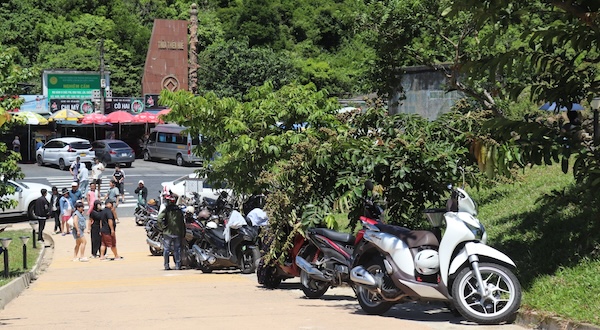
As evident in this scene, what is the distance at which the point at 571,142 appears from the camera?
744 cm

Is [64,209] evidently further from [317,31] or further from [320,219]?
[317,31]

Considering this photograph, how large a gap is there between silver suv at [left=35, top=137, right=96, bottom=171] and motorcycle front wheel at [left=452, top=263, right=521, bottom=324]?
38067 millimetres

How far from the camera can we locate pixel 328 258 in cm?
1127

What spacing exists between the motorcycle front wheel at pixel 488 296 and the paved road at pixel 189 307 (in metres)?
0.14

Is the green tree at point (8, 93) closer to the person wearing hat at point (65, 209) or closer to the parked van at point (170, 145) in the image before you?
the person wearing hat at point (65, 209)

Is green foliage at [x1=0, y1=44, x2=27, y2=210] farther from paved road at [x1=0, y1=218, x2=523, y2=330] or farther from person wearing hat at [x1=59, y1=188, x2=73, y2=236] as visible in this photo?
person wearing hat at [x1=59, y1=188, x2=73, y2=236]

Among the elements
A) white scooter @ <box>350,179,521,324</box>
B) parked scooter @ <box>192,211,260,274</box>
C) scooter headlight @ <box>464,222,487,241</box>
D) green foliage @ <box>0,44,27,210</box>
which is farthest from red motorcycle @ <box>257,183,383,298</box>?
green foliage @ <box>0,44,27,210</box>

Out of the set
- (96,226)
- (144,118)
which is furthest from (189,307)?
(144,118)

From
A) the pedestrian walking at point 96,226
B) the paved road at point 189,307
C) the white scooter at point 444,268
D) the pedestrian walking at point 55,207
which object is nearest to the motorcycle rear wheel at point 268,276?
the paved road at point 189,307

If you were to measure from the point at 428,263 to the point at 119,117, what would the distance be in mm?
44222

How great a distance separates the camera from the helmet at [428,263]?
9.26 meters

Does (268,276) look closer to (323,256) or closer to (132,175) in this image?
(323,256)

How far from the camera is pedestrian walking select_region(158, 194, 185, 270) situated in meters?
18.7

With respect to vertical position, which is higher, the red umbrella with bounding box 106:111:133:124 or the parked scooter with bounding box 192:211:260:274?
the red umbrella with bounding box 106:111:133:124
